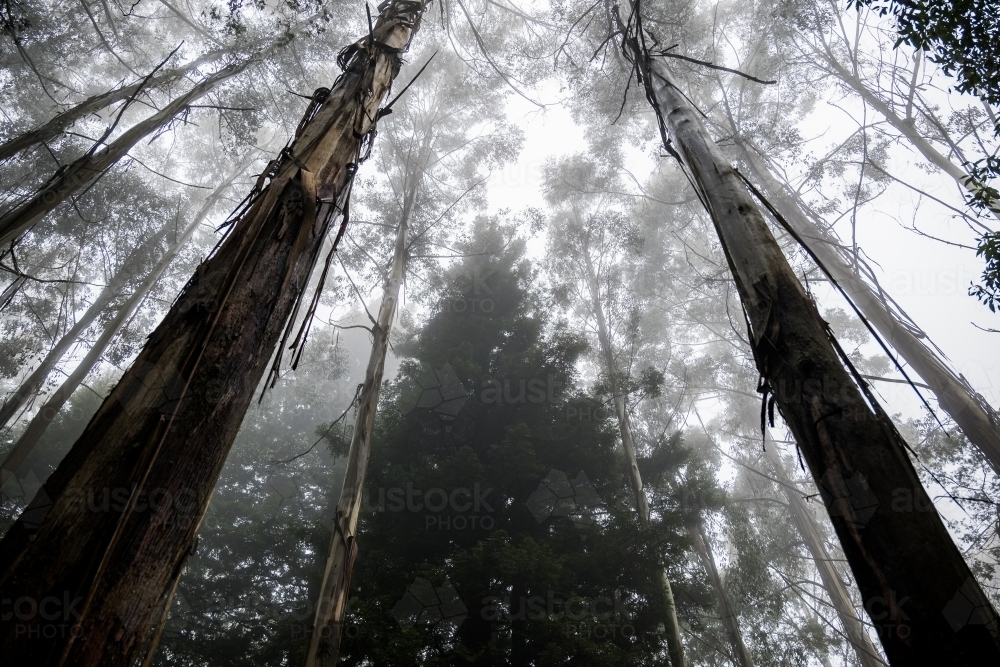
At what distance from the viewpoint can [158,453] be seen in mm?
964

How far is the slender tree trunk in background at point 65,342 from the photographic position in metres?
8.84

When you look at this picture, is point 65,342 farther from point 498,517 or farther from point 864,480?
point 864,480

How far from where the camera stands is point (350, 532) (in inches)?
178

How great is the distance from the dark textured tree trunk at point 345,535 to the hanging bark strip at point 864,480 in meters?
4.09

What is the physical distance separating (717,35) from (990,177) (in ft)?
44.8

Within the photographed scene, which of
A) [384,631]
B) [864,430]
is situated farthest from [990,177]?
[384,631]

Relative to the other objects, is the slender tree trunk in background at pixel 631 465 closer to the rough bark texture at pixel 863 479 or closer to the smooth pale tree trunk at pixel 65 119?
the rough bark texture at pixel 863 479

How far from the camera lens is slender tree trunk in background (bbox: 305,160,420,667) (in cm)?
398

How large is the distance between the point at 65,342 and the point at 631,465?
1254 centimetres

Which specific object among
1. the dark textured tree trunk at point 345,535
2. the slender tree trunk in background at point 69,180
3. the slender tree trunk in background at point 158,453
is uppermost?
the slender tree trunk in background at point 69,180

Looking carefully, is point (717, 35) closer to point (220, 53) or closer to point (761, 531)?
point (220, 53)

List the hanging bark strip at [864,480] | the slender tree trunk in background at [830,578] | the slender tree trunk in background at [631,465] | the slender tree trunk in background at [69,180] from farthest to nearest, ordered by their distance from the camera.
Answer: the slender tree trunk in background at [830,578] < the slender tree trunk in background at [631,465] < the slender tree trunk in background at [69,180] < the hanging bark strip at [864,480]

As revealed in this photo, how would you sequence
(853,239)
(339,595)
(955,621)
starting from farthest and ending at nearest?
(853,239), (339,595), (955,621)

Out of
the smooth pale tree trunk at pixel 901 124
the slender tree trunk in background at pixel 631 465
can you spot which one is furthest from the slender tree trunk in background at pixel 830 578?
the smooth pale tree trunk at pixel 901 124
